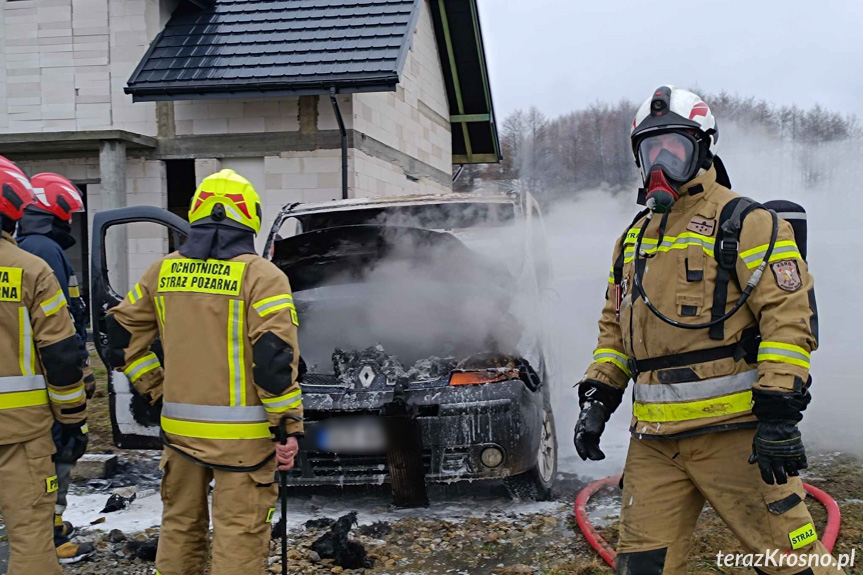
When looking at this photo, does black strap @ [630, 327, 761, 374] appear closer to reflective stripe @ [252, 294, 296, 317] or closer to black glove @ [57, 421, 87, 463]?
reflective stripe @ [252, 294, 296, 317]

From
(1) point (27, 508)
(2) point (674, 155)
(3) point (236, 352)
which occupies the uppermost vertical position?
(2) point (674, 155)

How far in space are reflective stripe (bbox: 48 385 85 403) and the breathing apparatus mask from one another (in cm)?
258

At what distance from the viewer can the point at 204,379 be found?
9.62ft

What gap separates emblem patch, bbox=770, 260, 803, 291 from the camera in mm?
2463

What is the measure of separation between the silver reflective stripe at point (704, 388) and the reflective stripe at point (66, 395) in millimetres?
2480

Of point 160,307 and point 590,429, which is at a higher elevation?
point 160,307

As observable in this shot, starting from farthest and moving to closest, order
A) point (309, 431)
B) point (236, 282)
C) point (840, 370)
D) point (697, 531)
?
point (840, 370)
point (309, 431)
point (697, 531)
point (236, 282)

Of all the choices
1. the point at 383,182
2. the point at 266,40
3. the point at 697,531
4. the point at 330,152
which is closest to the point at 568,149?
the point at 383,182

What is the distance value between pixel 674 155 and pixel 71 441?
120 inches

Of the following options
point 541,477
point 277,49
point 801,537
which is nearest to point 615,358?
point 801,537

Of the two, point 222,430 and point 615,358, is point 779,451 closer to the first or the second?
point 615,358

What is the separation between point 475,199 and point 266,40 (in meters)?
7.15

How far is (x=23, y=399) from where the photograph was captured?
325 cm

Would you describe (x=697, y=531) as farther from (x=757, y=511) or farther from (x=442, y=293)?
(x=442, y=293)
